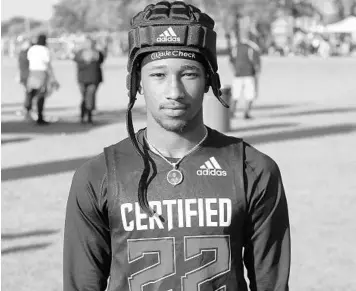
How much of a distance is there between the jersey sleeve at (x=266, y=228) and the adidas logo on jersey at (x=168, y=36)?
0.48 m

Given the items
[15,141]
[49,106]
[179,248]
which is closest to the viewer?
[179,248]

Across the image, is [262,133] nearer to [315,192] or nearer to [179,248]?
[315,192]

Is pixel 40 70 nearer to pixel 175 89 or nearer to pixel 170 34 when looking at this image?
pixel 170 34

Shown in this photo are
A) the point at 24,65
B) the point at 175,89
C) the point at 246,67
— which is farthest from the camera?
the point at 24,65

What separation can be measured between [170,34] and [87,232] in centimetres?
71

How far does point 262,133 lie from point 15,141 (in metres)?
4.46

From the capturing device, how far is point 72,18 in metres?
169

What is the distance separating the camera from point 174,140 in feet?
10.3

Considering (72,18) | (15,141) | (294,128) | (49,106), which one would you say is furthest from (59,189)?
(72,18)

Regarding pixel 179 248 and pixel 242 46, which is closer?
pixel 179 248

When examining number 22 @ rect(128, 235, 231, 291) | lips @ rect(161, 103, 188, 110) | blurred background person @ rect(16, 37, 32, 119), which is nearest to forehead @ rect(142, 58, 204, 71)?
lips @ rect(161, 103, 188, 110)

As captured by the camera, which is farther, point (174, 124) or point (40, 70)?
point (40, 70)

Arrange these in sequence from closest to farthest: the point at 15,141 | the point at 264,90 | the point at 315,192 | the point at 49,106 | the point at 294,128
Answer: the point at 315,192, the point at 15,141, the point at 294,128, the point at 49,106, the point at 264,90

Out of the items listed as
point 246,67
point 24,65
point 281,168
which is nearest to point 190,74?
point 281,168
